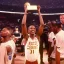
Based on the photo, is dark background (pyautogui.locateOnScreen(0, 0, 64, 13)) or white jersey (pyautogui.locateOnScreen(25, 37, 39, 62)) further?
dark background (pyautogui.locateOnScreen(0, 0, 64, 13))

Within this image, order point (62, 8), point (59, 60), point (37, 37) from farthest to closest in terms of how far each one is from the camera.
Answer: point (62, 8) → point (37, 37) → point (59, 60)

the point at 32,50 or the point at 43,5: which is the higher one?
the point at 43,5

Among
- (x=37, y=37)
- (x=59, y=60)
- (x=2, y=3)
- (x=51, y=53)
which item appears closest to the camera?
(x=59, y=60)

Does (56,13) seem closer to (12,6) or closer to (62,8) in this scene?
(62,8)

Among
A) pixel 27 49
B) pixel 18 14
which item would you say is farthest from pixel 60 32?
pixel 18 14

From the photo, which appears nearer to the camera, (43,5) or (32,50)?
(32,50)

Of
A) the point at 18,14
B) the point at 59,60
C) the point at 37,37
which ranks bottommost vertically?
the point at 59,60

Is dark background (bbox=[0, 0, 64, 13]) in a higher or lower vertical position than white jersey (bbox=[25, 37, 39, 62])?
higher

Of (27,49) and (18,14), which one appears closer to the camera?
(27,49)

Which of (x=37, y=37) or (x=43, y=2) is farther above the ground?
(x=43, y=2)

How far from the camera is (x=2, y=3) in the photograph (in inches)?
413

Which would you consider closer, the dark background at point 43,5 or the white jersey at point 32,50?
the white jersey at point 32,50

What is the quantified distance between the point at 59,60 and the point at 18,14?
7833mm

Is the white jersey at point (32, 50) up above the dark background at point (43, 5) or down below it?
below
